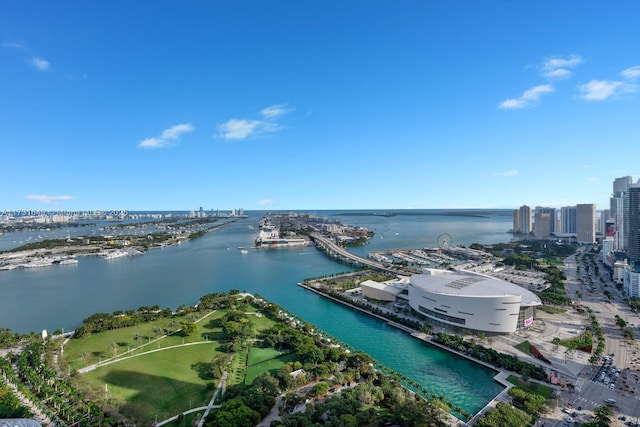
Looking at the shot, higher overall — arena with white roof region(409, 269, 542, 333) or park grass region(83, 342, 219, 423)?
arena with white roof region(409, 269, 542, 333)

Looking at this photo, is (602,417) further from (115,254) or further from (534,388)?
(115,254)

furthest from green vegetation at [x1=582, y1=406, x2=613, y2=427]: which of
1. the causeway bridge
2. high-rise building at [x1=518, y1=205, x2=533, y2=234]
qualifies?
high-rise building at [x1=518, y1=205, x2=533, y2=234]

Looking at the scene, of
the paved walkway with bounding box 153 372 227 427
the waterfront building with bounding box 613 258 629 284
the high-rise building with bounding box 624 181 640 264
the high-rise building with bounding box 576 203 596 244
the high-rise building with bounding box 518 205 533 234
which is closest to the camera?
the paved walkway with bounding box 153 372 227 427

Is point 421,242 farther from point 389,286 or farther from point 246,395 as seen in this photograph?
point 246,395

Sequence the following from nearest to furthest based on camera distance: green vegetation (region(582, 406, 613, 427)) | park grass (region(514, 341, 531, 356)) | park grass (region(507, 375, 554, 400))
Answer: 1. green vegetation (region(582, 406, 613, 427))
2. park grass (region(507, 375, 554, 400))
3. park grass (region(514, 341, 531, 356))

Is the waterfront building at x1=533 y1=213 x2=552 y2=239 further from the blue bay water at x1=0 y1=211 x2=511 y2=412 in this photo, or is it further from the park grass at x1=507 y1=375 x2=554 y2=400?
the park grass at x1=507 y1=375 x2=554 y2=400

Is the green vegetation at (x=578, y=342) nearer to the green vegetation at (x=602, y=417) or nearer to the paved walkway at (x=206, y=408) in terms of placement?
the green vegetation at (x=602, y=417)

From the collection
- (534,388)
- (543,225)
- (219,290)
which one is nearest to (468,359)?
(534,388)
